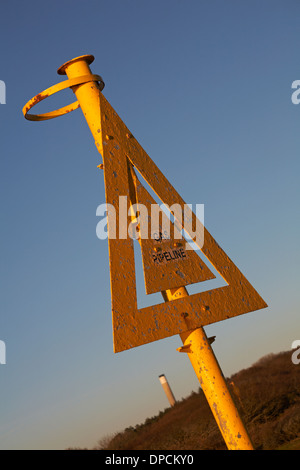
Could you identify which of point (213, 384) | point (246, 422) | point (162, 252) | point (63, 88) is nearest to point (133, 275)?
point (162, 252)

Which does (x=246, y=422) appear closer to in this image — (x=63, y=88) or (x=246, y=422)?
(x=246, y=422)

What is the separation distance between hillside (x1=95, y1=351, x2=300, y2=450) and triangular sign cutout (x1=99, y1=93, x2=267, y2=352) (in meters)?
4.57

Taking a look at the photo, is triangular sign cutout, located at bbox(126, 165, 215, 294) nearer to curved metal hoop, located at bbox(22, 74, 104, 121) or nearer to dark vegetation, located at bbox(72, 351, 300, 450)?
curved metal hoop, located at bbox(22, 74, 104, 121)

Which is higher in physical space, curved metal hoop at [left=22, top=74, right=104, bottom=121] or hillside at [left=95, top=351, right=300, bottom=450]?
curved metal hoop at [left=22, top=74, right=104, bottom=121]

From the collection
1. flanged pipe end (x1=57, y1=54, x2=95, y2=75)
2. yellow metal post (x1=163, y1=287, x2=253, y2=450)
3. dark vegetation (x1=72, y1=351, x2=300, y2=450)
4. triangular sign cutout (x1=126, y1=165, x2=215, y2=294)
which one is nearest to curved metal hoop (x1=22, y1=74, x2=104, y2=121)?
flanged pipe end (x1=57, y1=54, x2=95, y2=75)

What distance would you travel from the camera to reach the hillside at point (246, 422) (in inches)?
339

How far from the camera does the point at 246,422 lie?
32.4ft

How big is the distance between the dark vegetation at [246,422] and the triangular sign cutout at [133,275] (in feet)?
14.8

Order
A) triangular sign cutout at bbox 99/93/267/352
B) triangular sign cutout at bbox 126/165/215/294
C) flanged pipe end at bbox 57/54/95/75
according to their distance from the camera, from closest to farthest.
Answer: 1. triangular sign cutout at bbox 99/93/267/352
2. triangular sign cutout at bbox 126/165/215/294
3. flanged pipe end at bbox 57/54/95/75

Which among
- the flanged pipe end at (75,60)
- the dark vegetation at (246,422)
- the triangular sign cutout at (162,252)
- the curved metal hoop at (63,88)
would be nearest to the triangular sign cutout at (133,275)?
the triangular sign cutout at (162,252)

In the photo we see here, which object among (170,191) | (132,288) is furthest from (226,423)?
(170,191)

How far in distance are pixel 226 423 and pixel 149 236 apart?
128 centimetres

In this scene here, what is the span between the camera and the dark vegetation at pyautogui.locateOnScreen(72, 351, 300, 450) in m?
8.60
